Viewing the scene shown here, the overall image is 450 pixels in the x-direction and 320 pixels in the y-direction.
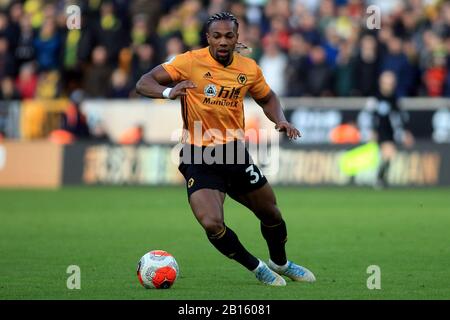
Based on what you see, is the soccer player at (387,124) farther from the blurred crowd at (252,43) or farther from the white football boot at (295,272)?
the white football boot at (295,272)

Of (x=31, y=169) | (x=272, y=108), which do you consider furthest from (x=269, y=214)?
(x=31, y=169)

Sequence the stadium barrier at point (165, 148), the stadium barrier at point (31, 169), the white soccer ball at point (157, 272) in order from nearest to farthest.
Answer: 1. the white soccer ball at point (157, 272)
2. the stadium barrier at point (165, 148)
3. the stadium barrier at point (31, 169)

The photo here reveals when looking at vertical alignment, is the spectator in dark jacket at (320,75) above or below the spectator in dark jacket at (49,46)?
below

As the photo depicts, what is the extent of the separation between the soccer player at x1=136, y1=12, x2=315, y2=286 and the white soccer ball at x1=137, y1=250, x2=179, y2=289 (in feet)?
1.45

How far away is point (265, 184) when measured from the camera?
1080 centimetres

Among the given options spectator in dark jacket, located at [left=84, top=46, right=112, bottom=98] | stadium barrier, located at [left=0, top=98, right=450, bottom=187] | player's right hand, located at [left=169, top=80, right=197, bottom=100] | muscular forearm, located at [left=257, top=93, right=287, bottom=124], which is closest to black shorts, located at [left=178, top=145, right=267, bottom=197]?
muscular forearm, located at [left=257, top=93, right=287, bottom=124]

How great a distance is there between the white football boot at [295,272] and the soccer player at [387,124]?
12.6 metres

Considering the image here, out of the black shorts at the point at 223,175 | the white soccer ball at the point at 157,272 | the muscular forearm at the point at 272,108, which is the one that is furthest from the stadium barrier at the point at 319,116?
the white soccer ball at the point at 157,272

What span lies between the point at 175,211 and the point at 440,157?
6.35 metres

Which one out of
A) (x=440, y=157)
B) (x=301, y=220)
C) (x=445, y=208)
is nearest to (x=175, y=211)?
(x=301, y=220)

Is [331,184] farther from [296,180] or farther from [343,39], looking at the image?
[343,39]

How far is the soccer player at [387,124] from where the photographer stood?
23.5m

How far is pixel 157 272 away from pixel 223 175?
1050 millimetres

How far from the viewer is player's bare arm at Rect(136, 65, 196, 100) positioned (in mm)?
10117
